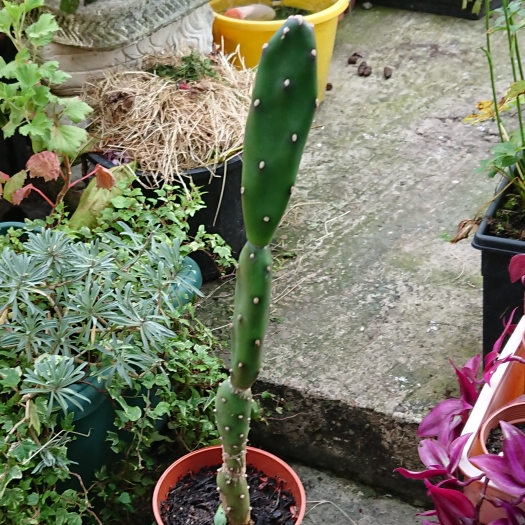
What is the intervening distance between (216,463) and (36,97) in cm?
107

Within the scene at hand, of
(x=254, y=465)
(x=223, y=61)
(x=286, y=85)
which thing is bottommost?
(x=254, y=465)

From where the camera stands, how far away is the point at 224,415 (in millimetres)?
1369

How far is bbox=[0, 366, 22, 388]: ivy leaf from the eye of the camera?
1.56 m

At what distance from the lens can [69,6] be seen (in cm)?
230

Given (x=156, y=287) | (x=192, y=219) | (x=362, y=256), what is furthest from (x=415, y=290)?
(x=156, y=287)

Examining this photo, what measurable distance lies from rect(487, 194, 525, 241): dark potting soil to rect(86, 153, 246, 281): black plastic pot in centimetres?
79

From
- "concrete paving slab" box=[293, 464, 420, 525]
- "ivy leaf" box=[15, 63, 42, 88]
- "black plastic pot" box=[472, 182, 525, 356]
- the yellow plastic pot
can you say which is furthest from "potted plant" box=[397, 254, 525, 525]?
the yellow plastic pot

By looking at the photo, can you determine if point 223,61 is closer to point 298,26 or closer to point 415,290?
point 415,290

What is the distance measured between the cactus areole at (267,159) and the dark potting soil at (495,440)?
0.46 m

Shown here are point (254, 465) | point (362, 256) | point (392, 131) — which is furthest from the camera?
point (392, 131)

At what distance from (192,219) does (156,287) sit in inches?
24.5

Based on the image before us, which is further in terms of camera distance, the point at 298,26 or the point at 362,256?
the point at 362,256

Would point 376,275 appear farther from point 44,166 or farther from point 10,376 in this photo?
point 10,376

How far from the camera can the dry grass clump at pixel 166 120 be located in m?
2.27
